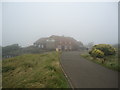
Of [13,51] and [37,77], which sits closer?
[37,77]

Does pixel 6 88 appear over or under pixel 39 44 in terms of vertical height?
under

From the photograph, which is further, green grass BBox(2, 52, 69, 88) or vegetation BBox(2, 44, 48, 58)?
vegetation BBox(2, 44, 48, 58)

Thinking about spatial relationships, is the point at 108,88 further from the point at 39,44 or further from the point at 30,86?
the point at 39,44

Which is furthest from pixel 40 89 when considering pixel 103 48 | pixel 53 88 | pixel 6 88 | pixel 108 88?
pixel 103 48

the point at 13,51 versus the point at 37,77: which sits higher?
the point at 37,77

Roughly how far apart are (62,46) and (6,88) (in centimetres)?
2508

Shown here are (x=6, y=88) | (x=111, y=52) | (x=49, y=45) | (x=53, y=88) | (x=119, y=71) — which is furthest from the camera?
(x=49, y=45)

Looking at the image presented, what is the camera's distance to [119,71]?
5344 millimetres

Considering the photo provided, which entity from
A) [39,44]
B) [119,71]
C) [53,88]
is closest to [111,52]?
[119,71]

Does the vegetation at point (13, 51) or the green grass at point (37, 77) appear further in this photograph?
the vegetation at point (13, 51)

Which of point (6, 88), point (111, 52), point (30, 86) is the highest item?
point (111, 52)

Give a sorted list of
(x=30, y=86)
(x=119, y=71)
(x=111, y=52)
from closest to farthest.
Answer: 1. (x=30, y=86)
2. (x=119, y=71)
3. (x=111, y=52)

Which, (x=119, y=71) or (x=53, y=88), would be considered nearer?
(x=53, y=88)

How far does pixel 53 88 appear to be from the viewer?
3.44 metres
